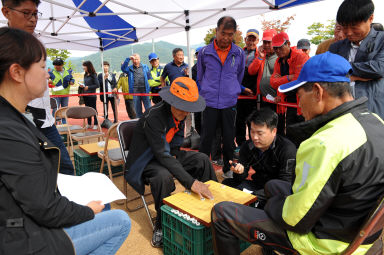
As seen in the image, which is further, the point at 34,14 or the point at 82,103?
the point at 82,103

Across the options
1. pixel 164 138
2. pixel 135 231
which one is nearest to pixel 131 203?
pixel 135 231

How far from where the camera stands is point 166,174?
7.76 ft

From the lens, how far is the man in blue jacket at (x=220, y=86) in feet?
12.1

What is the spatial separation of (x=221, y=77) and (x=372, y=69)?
196 cm

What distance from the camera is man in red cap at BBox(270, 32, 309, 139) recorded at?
3393 mm

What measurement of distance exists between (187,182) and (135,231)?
2.95ft

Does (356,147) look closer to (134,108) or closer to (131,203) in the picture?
(131,203)

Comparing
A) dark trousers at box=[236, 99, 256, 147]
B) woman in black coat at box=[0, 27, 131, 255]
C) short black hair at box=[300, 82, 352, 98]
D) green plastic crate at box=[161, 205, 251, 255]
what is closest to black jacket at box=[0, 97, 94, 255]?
woman in black coat at box=[0, 27, 131, 255]

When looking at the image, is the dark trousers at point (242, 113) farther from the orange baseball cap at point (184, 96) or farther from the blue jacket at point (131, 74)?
the blue jacket at point (131, 74)

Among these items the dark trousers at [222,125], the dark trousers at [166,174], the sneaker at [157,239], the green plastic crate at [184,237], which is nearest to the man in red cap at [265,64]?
the dark trousers at [222,125]

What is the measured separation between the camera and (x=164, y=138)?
2467 millimetres

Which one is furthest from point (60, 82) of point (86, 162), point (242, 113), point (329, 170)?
point (329, 170)

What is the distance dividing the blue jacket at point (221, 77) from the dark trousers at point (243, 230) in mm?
2210

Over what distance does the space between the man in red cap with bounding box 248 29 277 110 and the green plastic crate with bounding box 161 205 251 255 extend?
2566mm
